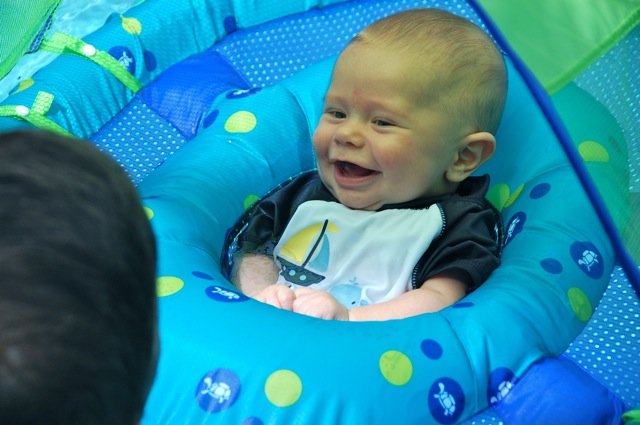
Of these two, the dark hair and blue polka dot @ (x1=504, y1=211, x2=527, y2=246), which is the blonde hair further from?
the dark hair

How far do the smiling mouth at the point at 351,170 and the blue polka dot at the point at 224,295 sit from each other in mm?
307

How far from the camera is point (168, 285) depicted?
1.17 metres

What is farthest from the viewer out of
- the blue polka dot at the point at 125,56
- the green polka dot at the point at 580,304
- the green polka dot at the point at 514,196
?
the blue polka dot at the point at 125,56

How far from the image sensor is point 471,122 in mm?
1380

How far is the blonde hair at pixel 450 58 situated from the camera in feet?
4.34

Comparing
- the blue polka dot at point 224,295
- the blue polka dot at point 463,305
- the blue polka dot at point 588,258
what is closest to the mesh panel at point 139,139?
the blue polka dot at point 224,295

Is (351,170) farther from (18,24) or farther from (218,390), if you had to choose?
(18,24)

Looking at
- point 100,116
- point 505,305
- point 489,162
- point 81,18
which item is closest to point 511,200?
point 489,162

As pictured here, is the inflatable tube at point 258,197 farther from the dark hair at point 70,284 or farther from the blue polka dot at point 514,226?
the dark hair at point 70,284

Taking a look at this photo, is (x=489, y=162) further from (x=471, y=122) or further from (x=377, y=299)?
(x=377, y=299)

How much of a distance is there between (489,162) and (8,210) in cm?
120

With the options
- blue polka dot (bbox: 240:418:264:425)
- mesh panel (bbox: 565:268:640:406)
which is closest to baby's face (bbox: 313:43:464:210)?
mesh panel (bbox: 565:268:640:406)

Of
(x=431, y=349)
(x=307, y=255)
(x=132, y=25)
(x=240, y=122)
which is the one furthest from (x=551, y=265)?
(x=132, y=25)

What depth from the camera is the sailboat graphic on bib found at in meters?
1.36
